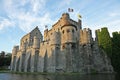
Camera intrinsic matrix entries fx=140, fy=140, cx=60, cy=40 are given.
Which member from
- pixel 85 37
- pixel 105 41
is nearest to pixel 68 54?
pixel 85 37

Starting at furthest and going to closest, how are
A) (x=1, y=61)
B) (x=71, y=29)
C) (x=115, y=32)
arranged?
(x=1, y=61), (x=115, y=32), (x=71, y=29)

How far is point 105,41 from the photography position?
146ft

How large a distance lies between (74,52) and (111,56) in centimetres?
1218

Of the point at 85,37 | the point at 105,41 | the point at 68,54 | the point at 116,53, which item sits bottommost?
the point at 68,54

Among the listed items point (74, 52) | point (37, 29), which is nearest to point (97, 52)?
point (74, 52)

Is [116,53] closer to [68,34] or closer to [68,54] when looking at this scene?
[68,54]

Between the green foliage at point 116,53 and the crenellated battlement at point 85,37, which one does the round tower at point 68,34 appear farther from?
the green foliage at point 116,53

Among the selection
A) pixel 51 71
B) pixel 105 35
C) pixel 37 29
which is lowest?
pixel 51 71

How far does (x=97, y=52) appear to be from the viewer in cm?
4459

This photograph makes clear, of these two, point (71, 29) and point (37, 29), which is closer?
point (71, 29)

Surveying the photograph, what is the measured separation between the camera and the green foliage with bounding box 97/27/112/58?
43.2m

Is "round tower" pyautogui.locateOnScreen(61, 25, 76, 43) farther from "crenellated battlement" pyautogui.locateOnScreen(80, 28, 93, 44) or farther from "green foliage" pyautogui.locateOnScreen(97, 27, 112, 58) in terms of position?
"green foliage" pyautogui.locateOnScreen(97, 27, 112, 58)

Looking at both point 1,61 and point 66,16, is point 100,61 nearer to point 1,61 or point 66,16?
point 66,16

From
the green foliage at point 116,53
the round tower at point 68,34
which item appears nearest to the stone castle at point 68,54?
the round tower at point 68,34
